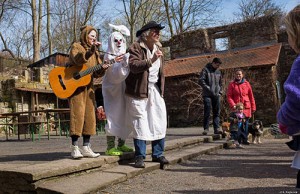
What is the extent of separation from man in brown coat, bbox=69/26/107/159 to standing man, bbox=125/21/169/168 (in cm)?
42

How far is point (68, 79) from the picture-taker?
4145 mm

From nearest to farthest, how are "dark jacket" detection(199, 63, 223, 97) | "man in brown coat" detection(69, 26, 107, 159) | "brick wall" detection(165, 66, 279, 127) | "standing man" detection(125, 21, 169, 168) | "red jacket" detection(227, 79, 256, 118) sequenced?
"man in brown coat" detection(69, 26, 107, 159) → "standing man" detection(125, 21, 169, 168) → "red jacket" detection(227, 79, 256, 118) → "dark jacket" detection(199, 63, 223, 97) → "brick wall" detection(165, 66, 279, 127)

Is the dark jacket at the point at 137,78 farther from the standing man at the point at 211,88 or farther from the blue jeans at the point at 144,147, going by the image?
the standing man at the point at 211,88

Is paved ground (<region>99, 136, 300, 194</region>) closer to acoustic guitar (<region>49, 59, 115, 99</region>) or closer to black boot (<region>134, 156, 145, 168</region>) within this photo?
black boot (<region>134, 156, 145, 168</region>)

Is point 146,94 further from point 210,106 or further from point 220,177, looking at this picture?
point 210,106

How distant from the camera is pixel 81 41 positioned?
14.6 feet

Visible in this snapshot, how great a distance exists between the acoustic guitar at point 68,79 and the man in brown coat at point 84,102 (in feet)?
0.23

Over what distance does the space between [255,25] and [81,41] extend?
19165 millimetres

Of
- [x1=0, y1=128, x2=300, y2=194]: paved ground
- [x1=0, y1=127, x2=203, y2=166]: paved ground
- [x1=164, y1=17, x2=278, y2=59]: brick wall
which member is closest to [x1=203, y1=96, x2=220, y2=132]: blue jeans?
[x1=0, y1=127, x2=203, y2=166]: paved ground

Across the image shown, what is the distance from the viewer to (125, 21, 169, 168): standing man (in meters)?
4.22

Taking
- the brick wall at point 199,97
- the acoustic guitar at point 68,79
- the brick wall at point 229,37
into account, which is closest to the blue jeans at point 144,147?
the acoustic guitar at point 68,79

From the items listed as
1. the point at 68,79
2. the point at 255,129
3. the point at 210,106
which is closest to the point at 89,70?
the point at 68,79

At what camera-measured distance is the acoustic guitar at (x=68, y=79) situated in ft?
13.4

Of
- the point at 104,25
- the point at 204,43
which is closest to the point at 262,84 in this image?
the point at 204,43
